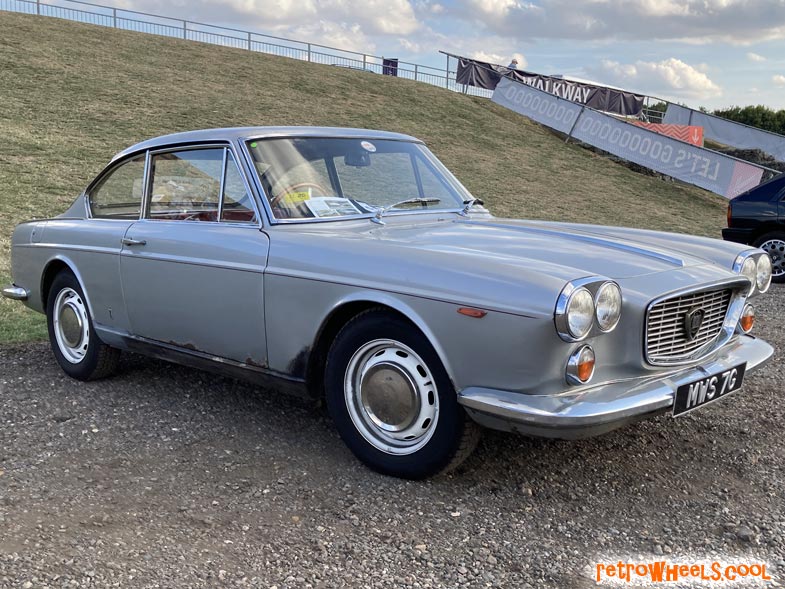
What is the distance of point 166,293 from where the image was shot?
4.02 metres

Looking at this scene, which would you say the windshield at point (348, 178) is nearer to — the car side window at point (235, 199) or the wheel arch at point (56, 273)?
the car side window at point (235, 199)

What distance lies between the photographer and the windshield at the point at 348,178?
383 centimetres

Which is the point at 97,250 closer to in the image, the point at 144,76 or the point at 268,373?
the point at 268,373

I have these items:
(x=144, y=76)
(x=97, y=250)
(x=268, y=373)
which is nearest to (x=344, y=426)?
(x=268, y=373)

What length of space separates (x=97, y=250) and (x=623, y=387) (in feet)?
10.3

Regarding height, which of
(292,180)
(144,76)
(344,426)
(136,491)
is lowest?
(136,491)

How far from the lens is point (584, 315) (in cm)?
277

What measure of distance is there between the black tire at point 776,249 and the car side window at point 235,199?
746 centimetres

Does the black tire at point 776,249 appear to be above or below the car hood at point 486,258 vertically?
below

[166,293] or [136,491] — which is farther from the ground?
[166,293]

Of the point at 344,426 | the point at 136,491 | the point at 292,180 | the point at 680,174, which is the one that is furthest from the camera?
the point at 680,174

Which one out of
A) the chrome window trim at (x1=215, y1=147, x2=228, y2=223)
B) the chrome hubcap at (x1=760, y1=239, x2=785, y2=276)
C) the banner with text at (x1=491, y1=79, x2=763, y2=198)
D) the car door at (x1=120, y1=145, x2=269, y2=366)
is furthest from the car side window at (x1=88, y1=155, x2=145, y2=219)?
the banner with text at (x1=491, y1=79, x2=763, y2=198)

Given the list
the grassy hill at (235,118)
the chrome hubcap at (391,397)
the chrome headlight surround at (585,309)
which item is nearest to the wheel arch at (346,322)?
the chrome hubcap at (391,397)

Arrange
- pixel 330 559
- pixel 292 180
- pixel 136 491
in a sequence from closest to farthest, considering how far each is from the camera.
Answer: pixel 330 559, pixel 136 491, pixel 292 180
